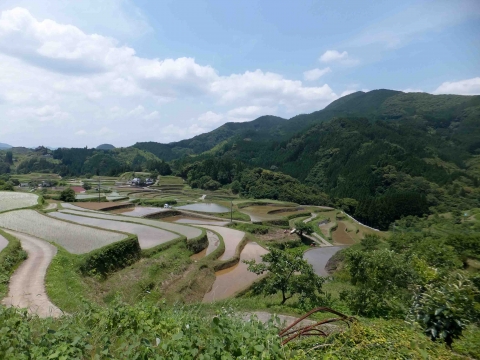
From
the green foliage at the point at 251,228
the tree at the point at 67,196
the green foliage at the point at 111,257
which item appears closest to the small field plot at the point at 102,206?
the tree at the point at 67,196

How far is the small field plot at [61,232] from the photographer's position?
54.3ft

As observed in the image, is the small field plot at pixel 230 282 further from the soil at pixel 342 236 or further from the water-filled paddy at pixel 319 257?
the soil at pixel 342 236

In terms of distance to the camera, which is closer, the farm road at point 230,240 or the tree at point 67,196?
the farm road at point 230,240

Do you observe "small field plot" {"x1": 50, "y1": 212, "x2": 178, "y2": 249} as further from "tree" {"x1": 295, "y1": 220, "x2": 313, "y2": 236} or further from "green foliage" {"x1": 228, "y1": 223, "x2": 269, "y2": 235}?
"tree" {"x1": 295, "y1": 220, "x2": 313, "y2": 236}

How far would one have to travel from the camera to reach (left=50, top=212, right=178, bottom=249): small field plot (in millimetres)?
19969

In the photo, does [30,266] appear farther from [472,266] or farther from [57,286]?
[472,266]

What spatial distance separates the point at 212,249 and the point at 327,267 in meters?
9.95

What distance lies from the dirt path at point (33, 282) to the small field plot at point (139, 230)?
5583 millimetres

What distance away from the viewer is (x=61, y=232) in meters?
19.2

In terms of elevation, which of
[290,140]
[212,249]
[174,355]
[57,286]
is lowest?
[212,249]

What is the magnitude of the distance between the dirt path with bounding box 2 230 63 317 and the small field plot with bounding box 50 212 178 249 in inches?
220

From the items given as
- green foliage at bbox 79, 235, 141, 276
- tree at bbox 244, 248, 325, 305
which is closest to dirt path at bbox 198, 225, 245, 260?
green foliage at bbox 79, 235, 141, 276

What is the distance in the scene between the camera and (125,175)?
90562 mm

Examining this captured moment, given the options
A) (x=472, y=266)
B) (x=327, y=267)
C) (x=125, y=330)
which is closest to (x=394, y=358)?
(x=125, y=330)
